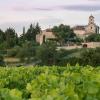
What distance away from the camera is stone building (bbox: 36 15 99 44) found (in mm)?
154875

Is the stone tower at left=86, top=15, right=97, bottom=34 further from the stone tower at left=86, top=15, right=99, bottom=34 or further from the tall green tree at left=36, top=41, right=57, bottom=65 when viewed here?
the tall green tree at left=36, top=41, right=57, bottom=65

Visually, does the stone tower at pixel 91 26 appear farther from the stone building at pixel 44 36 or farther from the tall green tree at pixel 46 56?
the tall green tree at pixel 46 56

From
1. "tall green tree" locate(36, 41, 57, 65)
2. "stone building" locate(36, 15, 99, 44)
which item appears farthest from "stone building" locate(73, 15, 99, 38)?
"tall green tree" locate(36, 41, 57, 65)

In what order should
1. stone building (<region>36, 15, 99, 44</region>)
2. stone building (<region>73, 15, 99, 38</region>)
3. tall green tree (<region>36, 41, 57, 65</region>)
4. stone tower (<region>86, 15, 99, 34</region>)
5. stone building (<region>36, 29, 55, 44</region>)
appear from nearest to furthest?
1. tall green tree (<region>36, 41, 57, 65</region>)
2. stone building (<region>36, 29, 55, 44</region>)
3. stone building (<region>36, 15, 99, 44</region>)
4. stone building (<region>73, 15, 99, 38</region>)
5. stone tower (<region>86, 15, 99, 34</region>)

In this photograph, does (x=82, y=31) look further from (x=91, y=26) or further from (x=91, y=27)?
(x=91, y=26)

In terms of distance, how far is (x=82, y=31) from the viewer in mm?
175000

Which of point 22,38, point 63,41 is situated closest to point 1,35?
point 22,38

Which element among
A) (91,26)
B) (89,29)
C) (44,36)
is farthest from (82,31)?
(44,36)

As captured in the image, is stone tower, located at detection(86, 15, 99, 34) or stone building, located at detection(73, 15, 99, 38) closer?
stone building, located at detection(73, 15, 99, 38)

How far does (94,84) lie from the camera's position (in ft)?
15.7

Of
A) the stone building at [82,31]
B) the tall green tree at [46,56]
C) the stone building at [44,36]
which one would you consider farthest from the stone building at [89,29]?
the tall green tree at [46,56]

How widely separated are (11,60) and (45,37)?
49.1 m

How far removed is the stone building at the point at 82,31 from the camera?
154875 millimetres

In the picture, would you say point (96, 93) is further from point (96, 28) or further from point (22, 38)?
point (96, 28)
